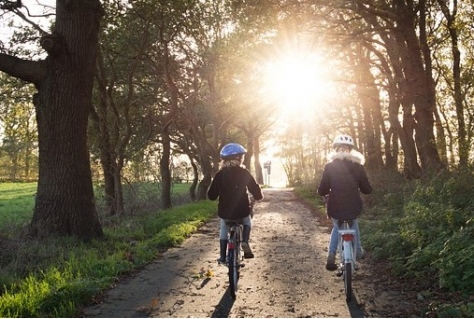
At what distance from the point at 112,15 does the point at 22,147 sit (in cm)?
5297

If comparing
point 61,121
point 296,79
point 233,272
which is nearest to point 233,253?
point 233,272

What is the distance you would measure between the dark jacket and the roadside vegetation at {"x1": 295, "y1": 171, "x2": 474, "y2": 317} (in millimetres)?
2812

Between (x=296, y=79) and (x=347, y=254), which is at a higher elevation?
(x=296, y=79)

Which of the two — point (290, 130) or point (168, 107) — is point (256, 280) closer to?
point (168, 107)

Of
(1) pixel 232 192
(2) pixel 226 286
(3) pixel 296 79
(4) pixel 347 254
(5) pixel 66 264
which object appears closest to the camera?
(4) pixel 347 254

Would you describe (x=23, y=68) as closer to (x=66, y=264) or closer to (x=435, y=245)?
(x=66, y=264)

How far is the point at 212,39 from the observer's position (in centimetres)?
2411

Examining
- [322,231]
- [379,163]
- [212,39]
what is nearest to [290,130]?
[379,163]

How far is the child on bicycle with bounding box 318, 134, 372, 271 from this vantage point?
668 centimetres

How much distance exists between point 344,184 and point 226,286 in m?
2.40

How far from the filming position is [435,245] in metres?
7.32

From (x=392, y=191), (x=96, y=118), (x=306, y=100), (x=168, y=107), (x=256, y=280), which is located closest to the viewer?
(x=256, y=280)

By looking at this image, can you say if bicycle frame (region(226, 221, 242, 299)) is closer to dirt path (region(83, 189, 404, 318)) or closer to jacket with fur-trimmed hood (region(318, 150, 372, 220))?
dirt path (region(83, 189, 404, 318))

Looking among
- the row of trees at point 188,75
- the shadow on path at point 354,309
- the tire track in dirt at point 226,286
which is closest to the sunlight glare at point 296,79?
the row of trees at point 188,75
